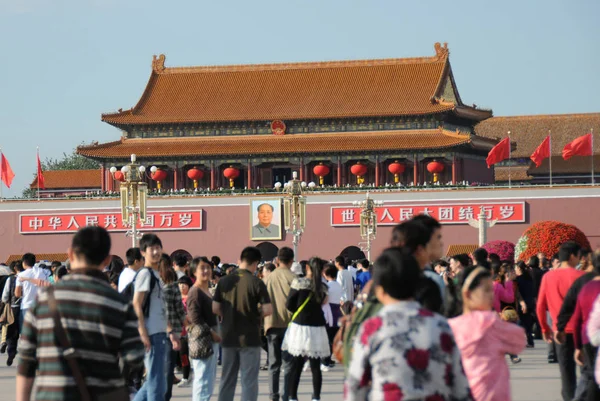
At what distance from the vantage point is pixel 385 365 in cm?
470

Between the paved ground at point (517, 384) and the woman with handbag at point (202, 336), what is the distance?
1.89 meters

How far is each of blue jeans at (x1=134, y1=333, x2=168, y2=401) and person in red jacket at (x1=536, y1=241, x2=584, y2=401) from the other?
9.67ft

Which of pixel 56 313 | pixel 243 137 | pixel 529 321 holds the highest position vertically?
pixel 243 137

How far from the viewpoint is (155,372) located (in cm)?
849

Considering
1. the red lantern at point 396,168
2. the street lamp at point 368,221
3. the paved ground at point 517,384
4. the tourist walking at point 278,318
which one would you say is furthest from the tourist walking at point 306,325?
the red lantern at point 396,168

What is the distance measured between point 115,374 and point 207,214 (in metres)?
34.9

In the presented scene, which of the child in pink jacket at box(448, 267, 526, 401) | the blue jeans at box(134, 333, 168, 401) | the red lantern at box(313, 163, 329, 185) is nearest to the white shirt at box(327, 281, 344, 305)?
the blue jeans at box(134, 333, 168, 401)

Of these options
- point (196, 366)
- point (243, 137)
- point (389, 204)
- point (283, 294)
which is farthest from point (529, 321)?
point (243, 137)

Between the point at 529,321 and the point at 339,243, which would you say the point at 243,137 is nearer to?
the point at 339,243

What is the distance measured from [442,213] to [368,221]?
15.9 ft

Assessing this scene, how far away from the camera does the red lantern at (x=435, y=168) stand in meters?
40.1

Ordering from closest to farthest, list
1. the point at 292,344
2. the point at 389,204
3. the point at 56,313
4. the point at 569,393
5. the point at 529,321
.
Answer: the point at 56,313, the point at 569,393, the point at 292,344, the point at 529,321, the point at 389,204

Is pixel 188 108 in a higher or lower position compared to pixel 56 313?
higher

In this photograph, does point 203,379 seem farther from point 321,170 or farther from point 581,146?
point 321,170
